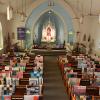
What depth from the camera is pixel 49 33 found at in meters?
31.1

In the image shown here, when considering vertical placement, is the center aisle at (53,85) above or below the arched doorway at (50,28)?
below

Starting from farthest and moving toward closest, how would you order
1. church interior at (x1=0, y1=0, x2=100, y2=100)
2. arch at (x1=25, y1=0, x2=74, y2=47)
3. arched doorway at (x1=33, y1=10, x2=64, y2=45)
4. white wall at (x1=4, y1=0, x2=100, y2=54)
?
arched doorway at (x1=33, y1=10, x2=64, y2=45), arch at (x1=25, y1=0, x2=74, y2=47), white wall at (x1=4, y1=0, x2=100, y2=54), church interior at (x1=0, y1=0, x2=100, y2=100)

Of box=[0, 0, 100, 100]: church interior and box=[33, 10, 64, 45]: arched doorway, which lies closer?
box=[0, 0, 100, 100]: church interior

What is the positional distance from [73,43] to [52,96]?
16.2 metres

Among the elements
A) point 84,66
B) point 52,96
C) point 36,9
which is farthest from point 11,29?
point 52,96

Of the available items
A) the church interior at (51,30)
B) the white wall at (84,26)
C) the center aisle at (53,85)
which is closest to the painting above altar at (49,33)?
the church interior at (51,30)

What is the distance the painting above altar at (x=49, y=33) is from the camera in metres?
30.9

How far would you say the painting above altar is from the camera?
1217 inches

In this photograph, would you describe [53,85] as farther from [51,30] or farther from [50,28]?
[51,30]

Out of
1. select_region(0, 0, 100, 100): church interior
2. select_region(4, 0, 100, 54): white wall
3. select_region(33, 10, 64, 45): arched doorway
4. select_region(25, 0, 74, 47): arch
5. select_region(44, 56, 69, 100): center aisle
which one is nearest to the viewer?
select_region(44, 56, 69, 100): center aisle

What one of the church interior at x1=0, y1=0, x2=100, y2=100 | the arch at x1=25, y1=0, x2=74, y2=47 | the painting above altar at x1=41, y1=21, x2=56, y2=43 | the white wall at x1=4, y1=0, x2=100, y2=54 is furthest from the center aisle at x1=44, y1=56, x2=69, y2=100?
the painting above altar at x1=41, y1=21, x2=56, y2=43

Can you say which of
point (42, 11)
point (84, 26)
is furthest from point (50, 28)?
point (84, 26)

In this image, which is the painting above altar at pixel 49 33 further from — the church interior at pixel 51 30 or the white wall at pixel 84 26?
the white wall at pixel 84 26

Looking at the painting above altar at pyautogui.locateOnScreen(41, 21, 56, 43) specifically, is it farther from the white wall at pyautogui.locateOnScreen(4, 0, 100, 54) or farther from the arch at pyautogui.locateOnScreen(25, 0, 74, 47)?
the white wall at pyautogui.locateOnScreen(4, 0, 100, 54)
